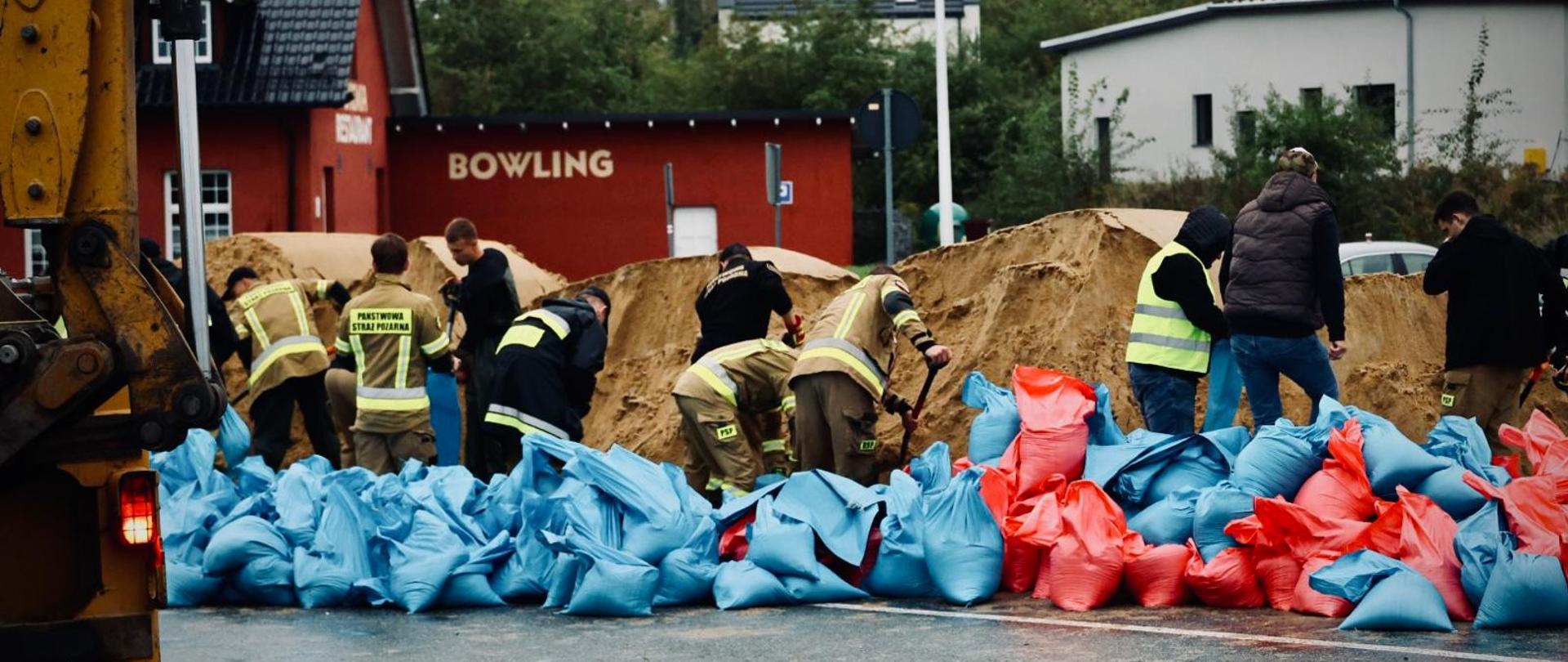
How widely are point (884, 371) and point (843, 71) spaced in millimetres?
39170

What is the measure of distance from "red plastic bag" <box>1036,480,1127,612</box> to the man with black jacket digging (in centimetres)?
196

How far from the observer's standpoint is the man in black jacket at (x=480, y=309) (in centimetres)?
1295

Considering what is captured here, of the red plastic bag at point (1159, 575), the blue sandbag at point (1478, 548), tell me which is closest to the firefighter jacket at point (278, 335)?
the red plastic bag at point (1159, 575)

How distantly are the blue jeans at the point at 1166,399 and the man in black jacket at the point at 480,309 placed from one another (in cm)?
412

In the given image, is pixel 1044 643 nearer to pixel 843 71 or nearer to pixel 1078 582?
pixel 1078 582

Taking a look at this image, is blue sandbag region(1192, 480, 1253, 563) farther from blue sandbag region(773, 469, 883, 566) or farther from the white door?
the white door

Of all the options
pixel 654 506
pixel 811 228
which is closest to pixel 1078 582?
pixel 654 506

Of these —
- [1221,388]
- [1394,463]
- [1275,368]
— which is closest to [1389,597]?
[1394,463]

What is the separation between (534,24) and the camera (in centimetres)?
5459

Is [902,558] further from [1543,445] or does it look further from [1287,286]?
[1543,445]

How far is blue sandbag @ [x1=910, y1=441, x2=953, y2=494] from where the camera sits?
32.7ft

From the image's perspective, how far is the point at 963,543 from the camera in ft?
29.6

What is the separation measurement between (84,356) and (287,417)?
8.21 m

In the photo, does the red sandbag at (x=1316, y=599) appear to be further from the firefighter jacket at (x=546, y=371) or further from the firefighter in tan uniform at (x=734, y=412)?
the firefighter jacket at (x=546, y=371)
